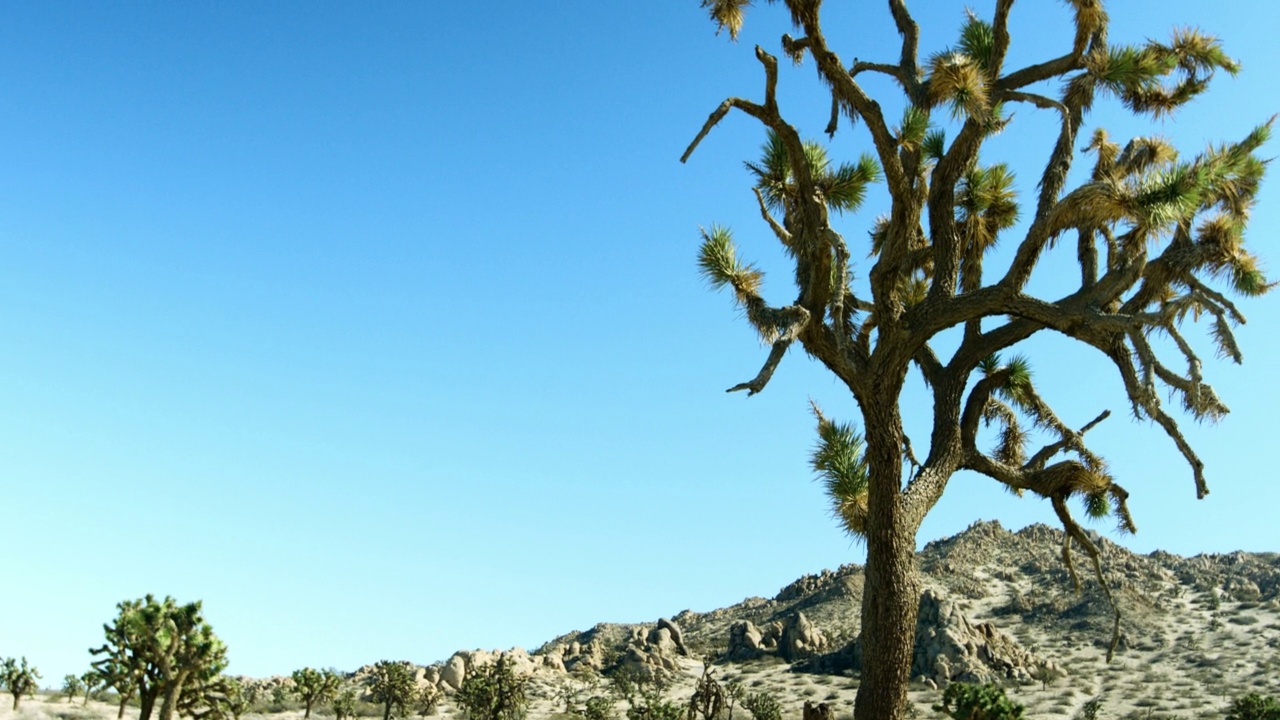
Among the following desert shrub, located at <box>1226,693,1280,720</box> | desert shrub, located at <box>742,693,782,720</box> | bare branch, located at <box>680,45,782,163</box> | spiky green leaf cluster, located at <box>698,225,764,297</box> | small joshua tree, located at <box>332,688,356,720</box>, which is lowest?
desert shrub, located at <box>1226,693,1280,720</box>

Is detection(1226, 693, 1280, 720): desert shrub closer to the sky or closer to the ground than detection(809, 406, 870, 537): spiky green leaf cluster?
closer to the ground

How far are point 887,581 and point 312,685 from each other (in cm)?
4844

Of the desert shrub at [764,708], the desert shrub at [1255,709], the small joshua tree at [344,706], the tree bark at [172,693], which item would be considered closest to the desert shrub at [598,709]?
the desert shrub at [764,708]

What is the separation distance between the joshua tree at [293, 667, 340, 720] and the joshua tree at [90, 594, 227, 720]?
79.7 ft

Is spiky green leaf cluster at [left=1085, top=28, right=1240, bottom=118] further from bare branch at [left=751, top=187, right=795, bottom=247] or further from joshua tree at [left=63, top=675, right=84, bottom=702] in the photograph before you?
joshua tree at [left=63, top=675, right=84, bottom=702]

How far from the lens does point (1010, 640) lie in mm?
55125

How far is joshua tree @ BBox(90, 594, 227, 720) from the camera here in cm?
2684

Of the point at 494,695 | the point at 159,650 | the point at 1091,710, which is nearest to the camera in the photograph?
the point at 159,650

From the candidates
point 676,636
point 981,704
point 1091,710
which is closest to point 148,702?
point 981,704

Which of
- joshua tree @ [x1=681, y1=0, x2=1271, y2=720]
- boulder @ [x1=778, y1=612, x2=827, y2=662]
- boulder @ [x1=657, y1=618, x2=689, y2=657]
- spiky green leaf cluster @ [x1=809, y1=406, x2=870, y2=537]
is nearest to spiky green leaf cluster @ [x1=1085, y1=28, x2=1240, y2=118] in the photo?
joshua tree @ [x1=681, y1=0, x2=1271, y2=720]

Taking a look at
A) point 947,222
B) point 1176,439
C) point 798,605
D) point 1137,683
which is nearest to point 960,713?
point 1176,439

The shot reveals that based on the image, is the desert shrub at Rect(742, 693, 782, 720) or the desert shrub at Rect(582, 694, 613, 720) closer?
the desert shrub at Rect(742, 693, 782, 720)

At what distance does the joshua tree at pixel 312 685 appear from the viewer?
51.2m

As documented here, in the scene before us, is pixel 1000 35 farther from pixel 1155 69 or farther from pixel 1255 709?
pixel 1255 709
